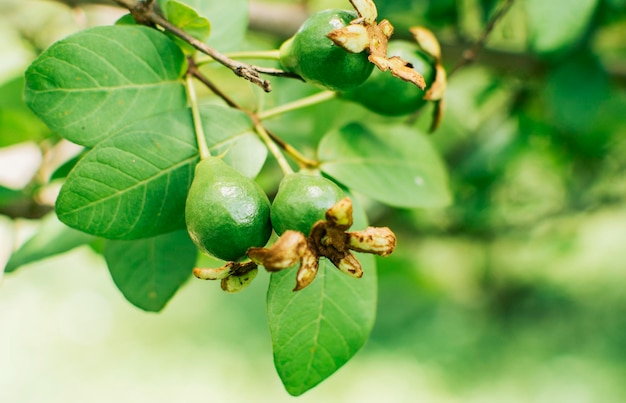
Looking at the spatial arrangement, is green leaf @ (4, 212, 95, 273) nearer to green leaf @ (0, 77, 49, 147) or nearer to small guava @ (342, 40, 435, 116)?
green leaf @ (0, 77, 49, 147)

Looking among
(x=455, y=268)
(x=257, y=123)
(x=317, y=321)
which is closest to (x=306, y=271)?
(x=317, y=321)

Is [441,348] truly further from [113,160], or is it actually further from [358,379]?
[113,160]

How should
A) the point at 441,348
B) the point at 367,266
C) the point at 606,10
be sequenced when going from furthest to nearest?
the point at 441,348, the point at 606,10, the point at 367,266

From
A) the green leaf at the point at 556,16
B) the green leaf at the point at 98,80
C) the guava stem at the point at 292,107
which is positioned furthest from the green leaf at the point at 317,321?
the green leaf at the point at 556,16

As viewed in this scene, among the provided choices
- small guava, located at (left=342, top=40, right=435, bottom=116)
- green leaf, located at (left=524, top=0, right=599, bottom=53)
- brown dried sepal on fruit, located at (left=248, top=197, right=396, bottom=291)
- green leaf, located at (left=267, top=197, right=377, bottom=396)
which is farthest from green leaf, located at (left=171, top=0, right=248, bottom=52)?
green leaf, located at (left=524, top=0, right=599, bottom=53)

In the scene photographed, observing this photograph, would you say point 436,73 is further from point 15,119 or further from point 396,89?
point 15,119

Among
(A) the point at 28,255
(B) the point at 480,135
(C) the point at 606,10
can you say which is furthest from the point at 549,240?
(A) the point at 28,255

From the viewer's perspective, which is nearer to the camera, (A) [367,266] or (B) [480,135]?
(A) [367,266]
